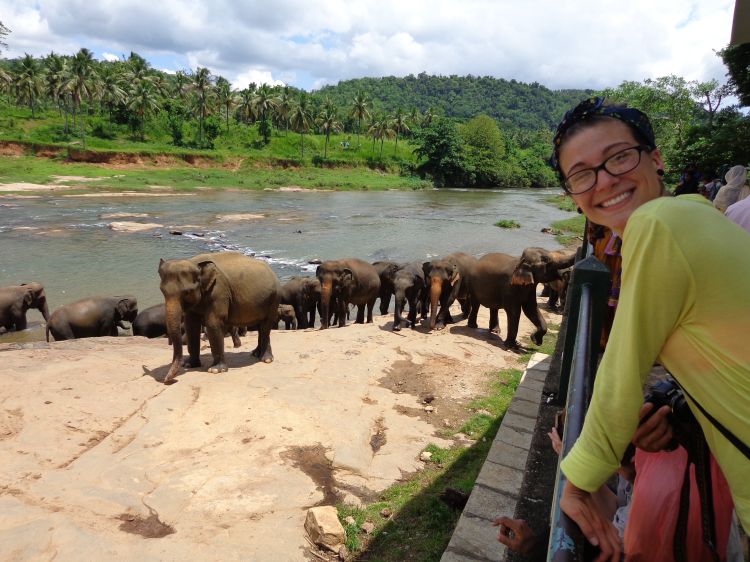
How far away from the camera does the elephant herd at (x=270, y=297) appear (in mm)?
7766

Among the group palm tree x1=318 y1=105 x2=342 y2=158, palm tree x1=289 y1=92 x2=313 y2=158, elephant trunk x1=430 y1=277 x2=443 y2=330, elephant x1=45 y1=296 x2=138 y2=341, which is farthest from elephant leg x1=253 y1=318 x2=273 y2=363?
palm tree x1=318 y1=105 x2=342 y2=158

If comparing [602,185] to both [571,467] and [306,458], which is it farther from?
[306,458]

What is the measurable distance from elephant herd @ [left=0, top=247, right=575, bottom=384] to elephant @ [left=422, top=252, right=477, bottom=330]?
0.02 metres

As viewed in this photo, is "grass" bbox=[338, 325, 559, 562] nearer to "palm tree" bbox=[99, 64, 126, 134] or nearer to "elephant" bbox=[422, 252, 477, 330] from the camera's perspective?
"elephant" bbox=[422, 252, 477, 330]

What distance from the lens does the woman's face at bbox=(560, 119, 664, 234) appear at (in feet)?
5.24

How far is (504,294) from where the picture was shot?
1064cm

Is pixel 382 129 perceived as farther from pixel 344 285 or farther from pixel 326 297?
pixel 326 297

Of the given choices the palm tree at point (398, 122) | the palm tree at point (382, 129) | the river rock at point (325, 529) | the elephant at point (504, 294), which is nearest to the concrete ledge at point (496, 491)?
the river rock at point (325, 529)

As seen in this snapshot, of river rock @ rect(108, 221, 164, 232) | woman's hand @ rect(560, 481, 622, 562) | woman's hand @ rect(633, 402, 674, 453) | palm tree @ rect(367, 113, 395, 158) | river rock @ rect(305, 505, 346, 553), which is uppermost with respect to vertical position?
palm tree @ rect(367, 113, 395, 158)

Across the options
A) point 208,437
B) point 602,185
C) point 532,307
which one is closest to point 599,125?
point 602,185

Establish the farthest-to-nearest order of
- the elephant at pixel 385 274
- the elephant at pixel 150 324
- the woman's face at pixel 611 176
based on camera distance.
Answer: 1. the elephant at pixel 385 274
2. the elephant at pixel 150 324
3. the woman's face at pixel 611 176

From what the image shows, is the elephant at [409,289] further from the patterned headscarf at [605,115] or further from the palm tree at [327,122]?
the palm tree at [327,122]

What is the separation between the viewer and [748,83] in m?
16.9

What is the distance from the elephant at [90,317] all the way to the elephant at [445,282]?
284 inches
